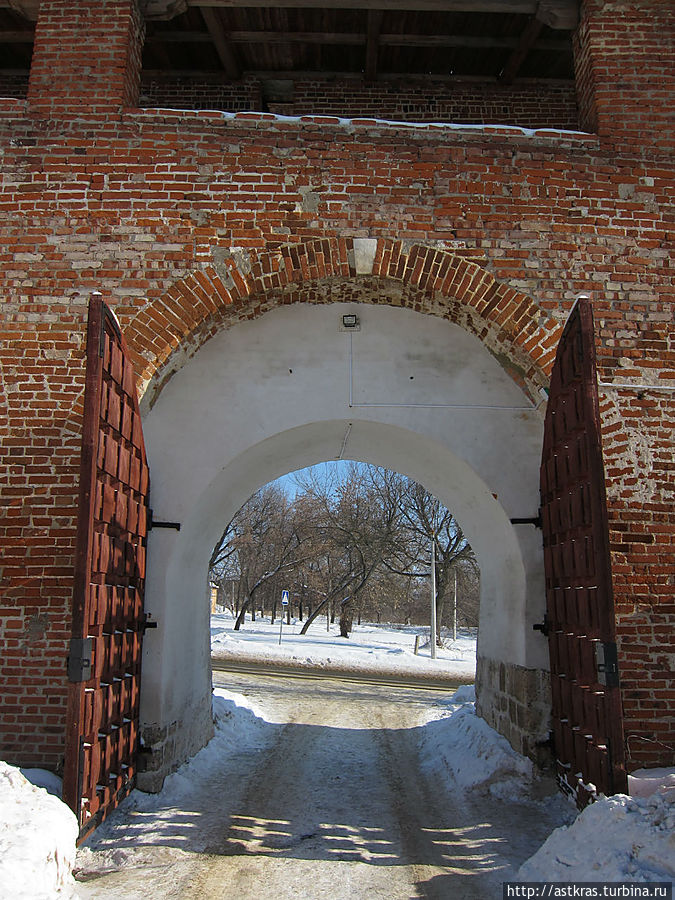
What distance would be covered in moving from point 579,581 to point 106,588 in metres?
3.15

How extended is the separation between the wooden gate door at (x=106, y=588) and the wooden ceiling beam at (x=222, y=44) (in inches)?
195

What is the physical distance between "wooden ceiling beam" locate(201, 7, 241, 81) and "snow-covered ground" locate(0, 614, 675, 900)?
7.61m

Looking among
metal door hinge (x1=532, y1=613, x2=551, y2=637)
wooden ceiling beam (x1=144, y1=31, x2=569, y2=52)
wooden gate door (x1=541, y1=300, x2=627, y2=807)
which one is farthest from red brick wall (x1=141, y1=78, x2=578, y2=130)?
metal door hinge (x1=532, y1=613, x2=551, y2=637)

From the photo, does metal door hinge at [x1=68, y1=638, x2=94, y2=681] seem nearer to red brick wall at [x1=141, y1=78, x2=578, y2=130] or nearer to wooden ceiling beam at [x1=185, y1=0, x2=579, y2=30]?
wooden ceiling beam at [x1=185, y1=0, x2=579, y2=30]

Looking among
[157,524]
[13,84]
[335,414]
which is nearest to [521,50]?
[335,414]

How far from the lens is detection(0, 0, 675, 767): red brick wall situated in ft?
17.4

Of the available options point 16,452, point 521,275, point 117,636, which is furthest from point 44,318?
point 521,275

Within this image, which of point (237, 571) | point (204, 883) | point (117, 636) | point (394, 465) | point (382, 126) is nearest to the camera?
point (204, 883)

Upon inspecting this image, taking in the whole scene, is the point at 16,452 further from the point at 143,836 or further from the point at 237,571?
the point at 237,571

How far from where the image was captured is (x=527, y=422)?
20.6 feet

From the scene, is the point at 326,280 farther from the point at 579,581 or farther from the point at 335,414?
the point at 579,581

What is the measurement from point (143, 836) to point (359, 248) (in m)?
4.42

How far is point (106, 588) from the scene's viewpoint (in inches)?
184

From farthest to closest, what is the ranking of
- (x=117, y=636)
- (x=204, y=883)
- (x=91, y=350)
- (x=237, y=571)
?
(x=237, y=571) < (x=117, y=636) < (x=91, y=350) < (x=204, y=883)
